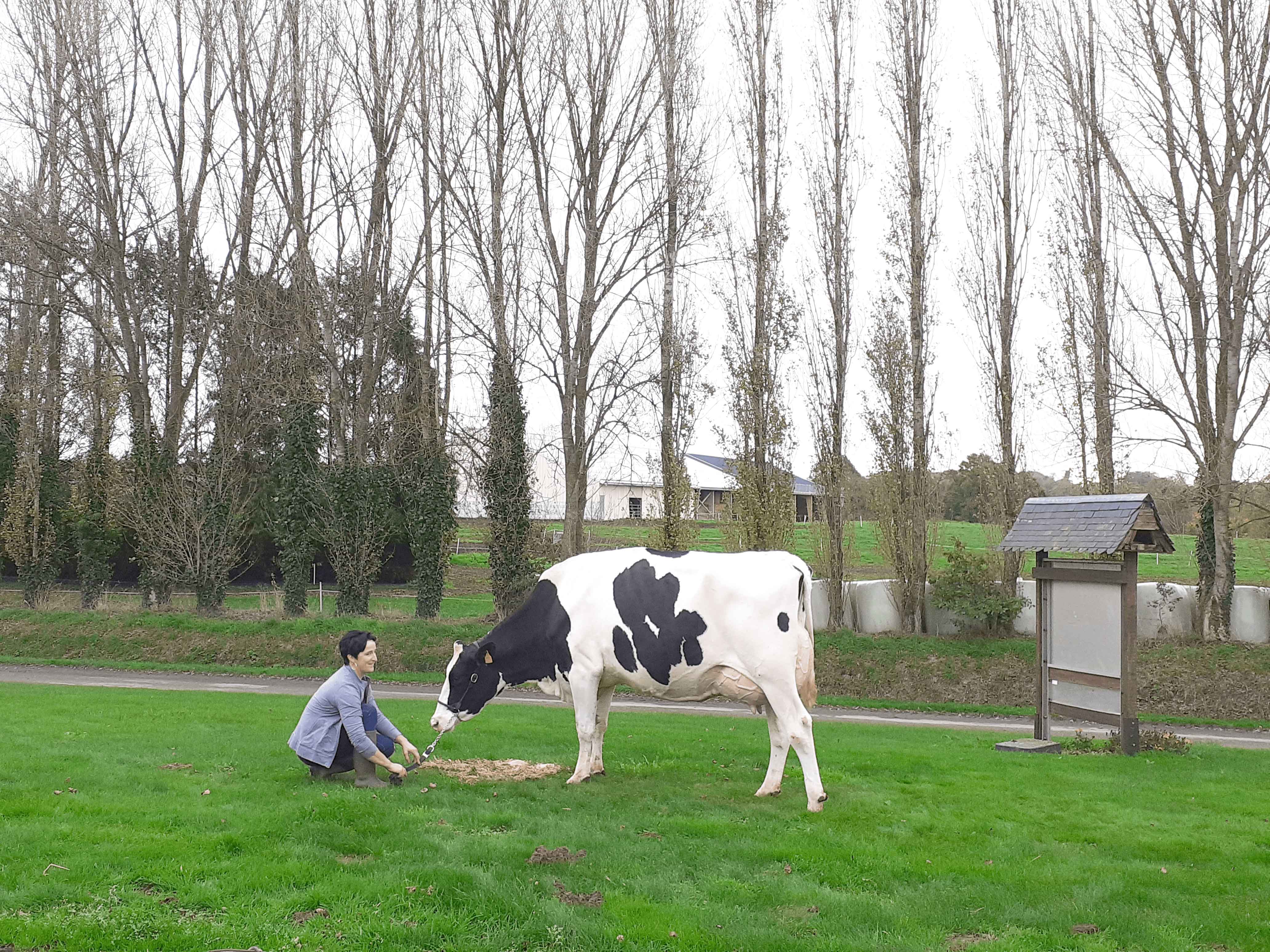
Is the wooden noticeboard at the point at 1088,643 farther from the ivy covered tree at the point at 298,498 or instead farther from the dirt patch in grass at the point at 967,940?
the ivy covered tree at the point at 298,498

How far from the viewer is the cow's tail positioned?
9.55 m

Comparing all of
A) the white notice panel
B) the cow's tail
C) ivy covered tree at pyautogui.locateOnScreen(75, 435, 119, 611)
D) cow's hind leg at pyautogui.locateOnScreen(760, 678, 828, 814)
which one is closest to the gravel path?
the white notice panel

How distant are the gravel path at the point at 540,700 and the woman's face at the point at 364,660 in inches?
346

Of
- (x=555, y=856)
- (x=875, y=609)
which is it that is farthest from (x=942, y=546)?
(x=555, y=856)

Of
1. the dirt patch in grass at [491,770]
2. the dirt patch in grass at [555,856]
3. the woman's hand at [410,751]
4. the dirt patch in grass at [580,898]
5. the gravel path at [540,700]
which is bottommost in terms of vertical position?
the gravel path at [540,700]

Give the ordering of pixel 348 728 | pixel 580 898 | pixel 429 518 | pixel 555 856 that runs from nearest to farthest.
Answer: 1. pixel 580 898
2. pixel 555 856
3. pixel 348 728
4. pixel 429 518

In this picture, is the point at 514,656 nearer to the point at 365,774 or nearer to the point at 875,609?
the point at 365,774

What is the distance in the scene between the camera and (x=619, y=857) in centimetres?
724

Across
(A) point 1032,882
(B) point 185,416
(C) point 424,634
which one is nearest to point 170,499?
(B) point 185,416

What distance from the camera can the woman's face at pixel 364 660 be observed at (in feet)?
29.9

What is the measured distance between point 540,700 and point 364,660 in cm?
1183

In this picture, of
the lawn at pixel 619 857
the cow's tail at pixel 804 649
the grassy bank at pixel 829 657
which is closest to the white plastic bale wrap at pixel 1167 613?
the grassy bank at pixel 829 657

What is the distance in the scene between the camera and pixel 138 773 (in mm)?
9227

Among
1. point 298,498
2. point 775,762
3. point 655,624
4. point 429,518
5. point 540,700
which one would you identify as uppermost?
point 298,498
